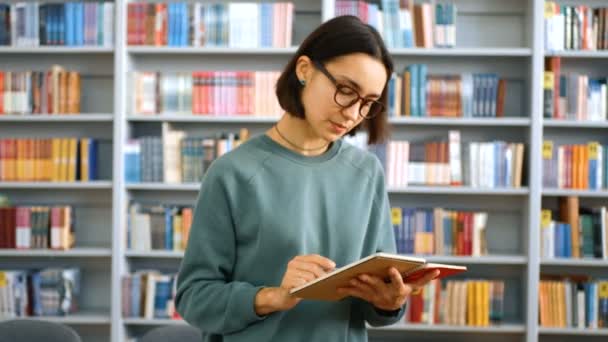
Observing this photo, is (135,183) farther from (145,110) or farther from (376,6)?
(376,6)

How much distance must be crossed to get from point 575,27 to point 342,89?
123 inches

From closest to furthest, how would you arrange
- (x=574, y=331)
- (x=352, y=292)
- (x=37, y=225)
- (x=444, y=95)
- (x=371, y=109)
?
(x=352, y=292)
(x=371, y=109)
(x=574, y=331)
(x=444, y=95)
(x=37, y=225)

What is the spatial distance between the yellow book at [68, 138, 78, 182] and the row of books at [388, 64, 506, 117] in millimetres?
1647

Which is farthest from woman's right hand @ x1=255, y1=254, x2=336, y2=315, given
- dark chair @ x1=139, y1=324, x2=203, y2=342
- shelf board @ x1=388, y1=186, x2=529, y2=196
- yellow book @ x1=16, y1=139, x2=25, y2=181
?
yellow book @ x1=16, y1=139, x2=25, y2=181

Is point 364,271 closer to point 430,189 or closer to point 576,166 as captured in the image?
point 430,189

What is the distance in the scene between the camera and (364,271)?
1.32m

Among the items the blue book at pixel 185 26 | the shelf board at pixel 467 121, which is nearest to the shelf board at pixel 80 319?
the blue book at pixel 185 26

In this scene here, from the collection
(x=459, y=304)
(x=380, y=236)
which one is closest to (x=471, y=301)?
(x=459, y=304)

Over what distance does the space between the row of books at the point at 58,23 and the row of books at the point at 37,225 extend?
2.85 ft

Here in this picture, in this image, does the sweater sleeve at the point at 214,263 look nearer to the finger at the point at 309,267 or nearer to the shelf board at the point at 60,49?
the finger at the point at 309,267

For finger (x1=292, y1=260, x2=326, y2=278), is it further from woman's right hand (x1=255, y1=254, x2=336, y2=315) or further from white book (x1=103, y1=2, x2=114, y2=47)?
white book (x1=103, y1=2, x2=114, y2=47)

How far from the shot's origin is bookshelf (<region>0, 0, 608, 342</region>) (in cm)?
412

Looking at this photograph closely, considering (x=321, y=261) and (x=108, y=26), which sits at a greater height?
(x=108, y=26)

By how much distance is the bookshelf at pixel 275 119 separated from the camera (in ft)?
13.5
